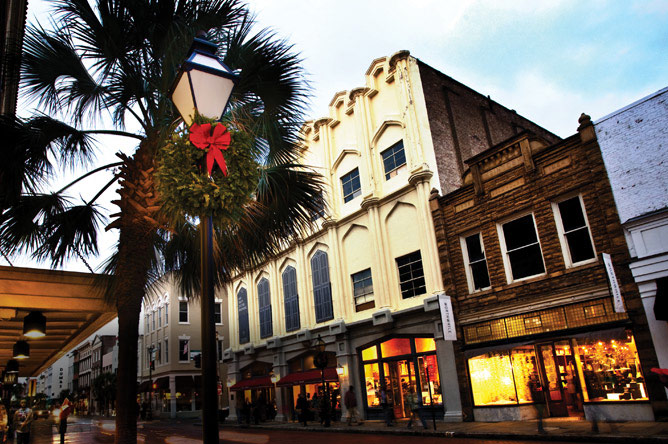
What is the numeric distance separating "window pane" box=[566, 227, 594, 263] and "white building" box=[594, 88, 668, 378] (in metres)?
1.39

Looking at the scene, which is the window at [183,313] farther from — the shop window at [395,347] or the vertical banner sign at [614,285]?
the vertical banner sign at [614,285]

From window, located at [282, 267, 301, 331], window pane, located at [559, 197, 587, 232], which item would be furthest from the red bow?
window, located at [282, 267, 301, 331]

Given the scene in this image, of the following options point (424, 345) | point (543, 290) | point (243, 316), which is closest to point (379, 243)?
point (424, 345)

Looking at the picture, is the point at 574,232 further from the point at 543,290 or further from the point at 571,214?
the point at 543,290

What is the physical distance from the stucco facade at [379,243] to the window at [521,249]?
9.70ft

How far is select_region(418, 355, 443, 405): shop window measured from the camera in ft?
62.5

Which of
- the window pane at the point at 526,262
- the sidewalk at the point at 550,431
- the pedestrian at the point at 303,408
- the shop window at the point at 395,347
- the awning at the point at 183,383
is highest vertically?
the window pane at the point at 526,262

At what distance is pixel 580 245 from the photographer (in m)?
15.2

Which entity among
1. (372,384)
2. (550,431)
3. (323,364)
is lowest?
(550,431)

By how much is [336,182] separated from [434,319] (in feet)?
30.7

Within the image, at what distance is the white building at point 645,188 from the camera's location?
12.9 metres

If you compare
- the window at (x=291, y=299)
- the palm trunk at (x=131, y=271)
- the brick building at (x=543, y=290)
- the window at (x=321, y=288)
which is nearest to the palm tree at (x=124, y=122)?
the palm trunk at (x=131, y=271)

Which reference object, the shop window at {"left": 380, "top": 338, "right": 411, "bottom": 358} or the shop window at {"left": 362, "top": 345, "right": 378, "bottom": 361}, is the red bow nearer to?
the shop window at {"left": 380, "top": 338, "right": 411, "bottom": 358}

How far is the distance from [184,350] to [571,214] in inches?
1479
